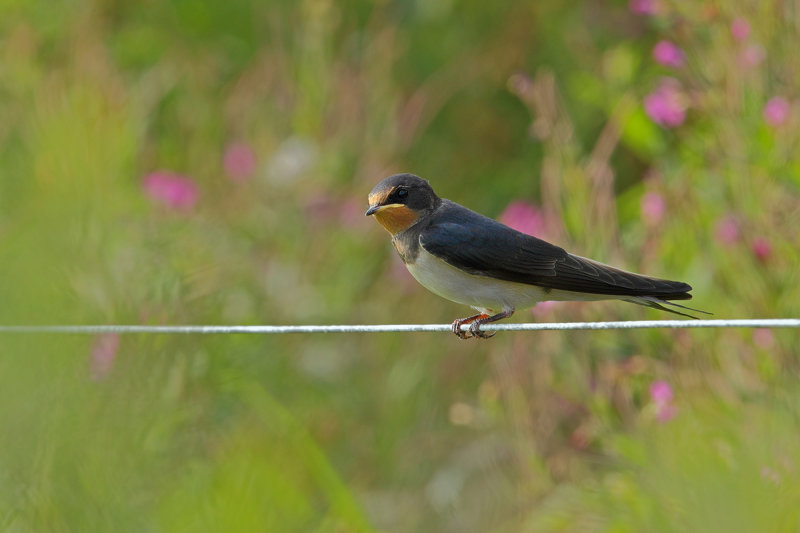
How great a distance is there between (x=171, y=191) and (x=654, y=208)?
6.48ft

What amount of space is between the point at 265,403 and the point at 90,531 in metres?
2.76

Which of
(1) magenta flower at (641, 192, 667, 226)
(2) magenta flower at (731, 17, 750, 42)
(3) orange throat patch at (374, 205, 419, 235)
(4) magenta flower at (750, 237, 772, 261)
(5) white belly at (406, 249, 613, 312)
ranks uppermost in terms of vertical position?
(2) magenta flower at (731, 17, 750, 42)

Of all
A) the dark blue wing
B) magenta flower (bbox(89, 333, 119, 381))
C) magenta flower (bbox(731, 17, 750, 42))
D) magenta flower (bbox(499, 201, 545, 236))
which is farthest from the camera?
magenta flower (bbox(499, 201, 545, 236))

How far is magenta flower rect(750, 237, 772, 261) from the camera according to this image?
3.22 meters

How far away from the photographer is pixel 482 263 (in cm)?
296

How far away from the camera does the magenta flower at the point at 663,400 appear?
→ 3.22 meters

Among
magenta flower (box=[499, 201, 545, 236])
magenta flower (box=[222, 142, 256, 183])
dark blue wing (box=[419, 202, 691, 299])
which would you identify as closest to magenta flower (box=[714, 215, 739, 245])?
dark blue wing (box=[419, 202, 691, 299])

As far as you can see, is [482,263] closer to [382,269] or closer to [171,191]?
[171,191]

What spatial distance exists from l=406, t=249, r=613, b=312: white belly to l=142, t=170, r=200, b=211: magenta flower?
176 cm

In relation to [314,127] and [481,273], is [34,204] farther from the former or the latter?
[314,127]

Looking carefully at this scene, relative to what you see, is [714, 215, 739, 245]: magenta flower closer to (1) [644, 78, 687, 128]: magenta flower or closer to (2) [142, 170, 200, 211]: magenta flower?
(1) [644, 78, 687, 128]: magenta flower

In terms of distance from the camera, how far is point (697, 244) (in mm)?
3549

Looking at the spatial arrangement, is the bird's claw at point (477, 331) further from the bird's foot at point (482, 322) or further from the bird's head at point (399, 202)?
the bird's head at point (399, 202)

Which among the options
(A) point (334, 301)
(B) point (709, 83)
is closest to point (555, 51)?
(A) point (334, 301)
